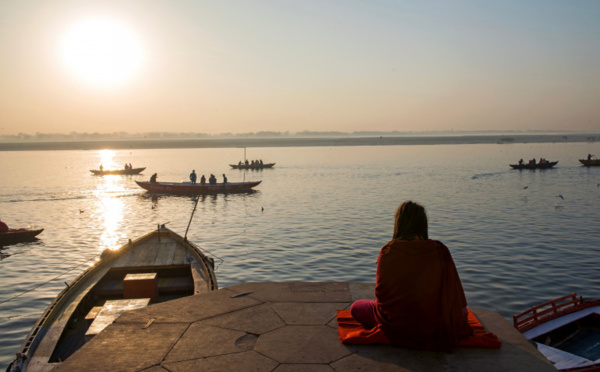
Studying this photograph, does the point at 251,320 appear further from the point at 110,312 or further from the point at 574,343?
the point at 574,343

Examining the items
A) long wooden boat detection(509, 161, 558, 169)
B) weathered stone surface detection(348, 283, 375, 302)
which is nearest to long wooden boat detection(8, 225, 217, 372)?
weathered stone surface detection(348, 283, 375, 302)

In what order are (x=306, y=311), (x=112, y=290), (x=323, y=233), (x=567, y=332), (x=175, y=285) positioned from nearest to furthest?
(x=306, y=311)
(x=567, y=332)
(x=112, y=290)
(x=175, y=285)
(x=323, y=233)

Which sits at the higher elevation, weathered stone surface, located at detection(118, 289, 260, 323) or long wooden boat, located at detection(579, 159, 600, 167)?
weathered stone surface, located at detection(118, 289, 260, 323)

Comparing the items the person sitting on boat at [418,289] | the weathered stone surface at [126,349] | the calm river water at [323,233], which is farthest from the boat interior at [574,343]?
the weathered stone surface at [126,349]

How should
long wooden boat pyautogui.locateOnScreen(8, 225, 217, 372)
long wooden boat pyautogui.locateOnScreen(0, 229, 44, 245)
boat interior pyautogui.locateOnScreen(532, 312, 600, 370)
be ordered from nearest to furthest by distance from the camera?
long wooden boat pyautogui.locateOnScreen(8, 225, 217, 372) < boat interior pyautogui.locateOnScreen(532, 312, 600, 370) < long wooden boat pyautogui.locateOnScreen(0, 229, 44, 245)

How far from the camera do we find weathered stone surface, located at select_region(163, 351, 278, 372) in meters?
4.69

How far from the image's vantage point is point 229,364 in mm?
4797

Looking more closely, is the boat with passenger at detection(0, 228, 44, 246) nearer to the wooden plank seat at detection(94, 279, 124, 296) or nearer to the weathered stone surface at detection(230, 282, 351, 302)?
the wooden plank seat at detection(94, 279, 124, 296)

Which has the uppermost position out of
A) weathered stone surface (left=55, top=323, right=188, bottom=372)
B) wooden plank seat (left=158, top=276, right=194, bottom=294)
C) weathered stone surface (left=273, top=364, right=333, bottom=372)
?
weathered stone surface (left=273, top=364, right=333, bottom=372)

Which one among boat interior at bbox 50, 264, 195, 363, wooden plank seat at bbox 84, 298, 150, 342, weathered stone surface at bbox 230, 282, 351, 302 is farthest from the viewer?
boat interior at bbox 50, 264, 195, 363

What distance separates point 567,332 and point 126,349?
9468 millimetres

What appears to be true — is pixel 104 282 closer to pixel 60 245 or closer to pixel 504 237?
pixel 60 245

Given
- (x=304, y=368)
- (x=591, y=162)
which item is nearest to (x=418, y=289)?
(x=304, y=368)

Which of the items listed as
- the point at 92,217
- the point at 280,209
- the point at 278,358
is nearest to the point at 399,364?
the point at 278,358
